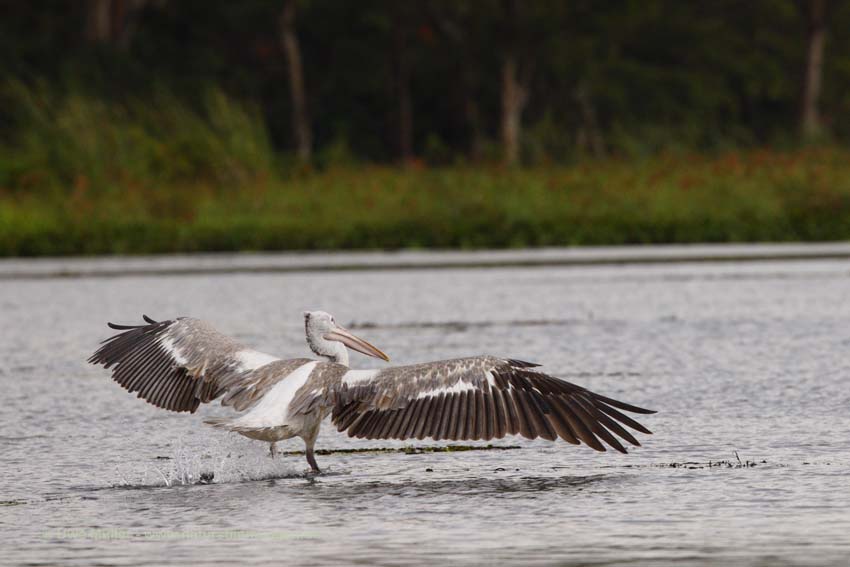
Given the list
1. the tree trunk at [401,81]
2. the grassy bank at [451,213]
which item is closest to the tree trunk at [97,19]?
the tree trunk at [401,81]

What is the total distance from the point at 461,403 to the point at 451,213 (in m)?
16.6

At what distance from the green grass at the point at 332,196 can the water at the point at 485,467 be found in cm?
823

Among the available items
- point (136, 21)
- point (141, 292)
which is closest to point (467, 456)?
point (141, 292)

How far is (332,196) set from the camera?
82.9 feet

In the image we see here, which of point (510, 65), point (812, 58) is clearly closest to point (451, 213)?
point (510, 65)

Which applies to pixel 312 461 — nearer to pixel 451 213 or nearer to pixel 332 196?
pixel 451 213

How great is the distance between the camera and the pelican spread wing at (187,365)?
25.5ft

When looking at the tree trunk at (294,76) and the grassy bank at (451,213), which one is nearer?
the grassy bank at (451,213)

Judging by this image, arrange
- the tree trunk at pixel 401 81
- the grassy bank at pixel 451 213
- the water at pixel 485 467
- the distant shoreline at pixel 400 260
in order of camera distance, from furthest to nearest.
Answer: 1. the tree trunk at pixel 401 81
2. the grassy bank at pixel 451 213
3. the distant shoreline at pixel 400 260
4. the water at pixel 485 467

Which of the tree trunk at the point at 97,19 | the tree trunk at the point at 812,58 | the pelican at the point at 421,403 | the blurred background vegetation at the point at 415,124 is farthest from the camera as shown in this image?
the tree trunk at the point at 97,19

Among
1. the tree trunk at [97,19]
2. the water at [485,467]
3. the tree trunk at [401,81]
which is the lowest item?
the water at [485,467]

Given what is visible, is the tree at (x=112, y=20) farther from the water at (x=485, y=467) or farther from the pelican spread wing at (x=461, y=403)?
the pelican spread wing at (x=461, y=403)

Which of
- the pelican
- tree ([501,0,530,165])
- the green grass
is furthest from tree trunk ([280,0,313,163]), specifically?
the pelican

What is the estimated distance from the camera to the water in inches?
253
